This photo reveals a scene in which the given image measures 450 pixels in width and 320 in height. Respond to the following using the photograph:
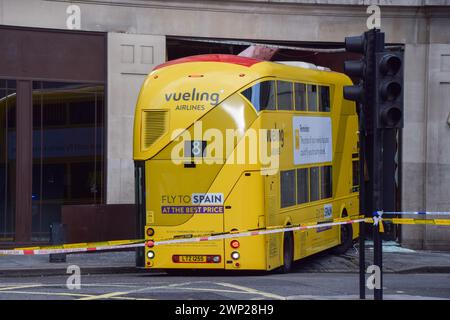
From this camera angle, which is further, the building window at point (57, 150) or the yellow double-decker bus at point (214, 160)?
the building window at point (57, 150)

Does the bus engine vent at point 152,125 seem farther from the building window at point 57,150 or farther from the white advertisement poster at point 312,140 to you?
the building window at point 57,150

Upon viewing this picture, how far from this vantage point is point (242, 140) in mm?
16391

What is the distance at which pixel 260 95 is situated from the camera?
54.4ft

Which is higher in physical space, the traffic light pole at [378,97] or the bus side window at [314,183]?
the traffic light pole at [378,97]

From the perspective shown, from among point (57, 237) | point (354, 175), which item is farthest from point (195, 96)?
point (354, 175)

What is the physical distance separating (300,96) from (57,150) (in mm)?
6254

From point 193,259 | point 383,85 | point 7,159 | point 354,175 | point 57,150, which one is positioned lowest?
point 193,259

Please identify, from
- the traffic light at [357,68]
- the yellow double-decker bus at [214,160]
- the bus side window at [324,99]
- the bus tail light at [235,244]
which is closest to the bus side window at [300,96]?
the yellow double-decker bus at [214,160]

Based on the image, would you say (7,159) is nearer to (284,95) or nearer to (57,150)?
(57,150)

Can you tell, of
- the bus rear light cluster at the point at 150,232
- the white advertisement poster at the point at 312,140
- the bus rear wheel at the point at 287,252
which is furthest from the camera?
the white advertisement poster at the point at 312,140

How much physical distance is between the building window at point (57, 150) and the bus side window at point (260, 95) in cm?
647

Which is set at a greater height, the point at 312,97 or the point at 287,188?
the point at 312,97

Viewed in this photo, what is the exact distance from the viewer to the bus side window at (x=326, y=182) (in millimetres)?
19547
